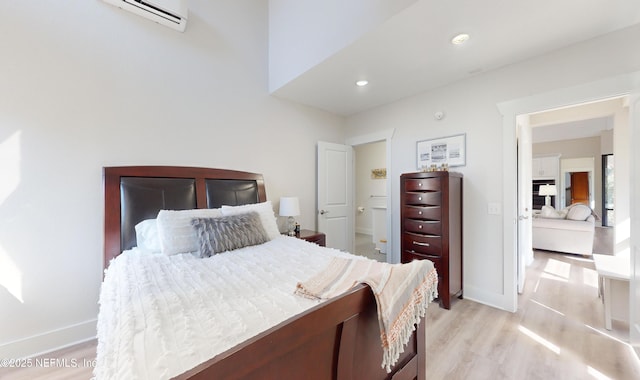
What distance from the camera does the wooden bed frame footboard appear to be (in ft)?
2.21

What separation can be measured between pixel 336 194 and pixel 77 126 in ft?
10.0

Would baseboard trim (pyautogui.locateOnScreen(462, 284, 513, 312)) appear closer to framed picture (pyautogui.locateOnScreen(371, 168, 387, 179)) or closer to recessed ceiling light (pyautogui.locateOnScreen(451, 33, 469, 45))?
recessed ceiling light (pyautogui.locateOnScreen(451, 33, 469, 45))

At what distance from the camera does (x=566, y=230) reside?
14.8 ft

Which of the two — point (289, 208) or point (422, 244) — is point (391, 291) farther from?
point (289, 208)

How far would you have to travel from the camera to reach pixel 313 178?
387 cm

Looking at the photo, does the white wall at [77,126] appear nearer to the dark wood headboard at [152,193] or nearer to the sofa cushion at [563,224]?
the dark wood headboard at [152,193]

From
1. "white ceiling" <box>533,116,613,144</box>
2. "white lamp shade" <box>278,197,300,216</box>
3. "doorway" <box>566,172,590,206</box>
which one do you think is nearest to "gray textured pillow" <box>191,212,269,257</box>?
"white lamp shade" <box>278,197,300,216</box>

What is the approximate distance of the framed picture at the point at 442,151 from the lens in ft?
9.64

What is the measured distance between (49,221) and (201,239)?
1250mm

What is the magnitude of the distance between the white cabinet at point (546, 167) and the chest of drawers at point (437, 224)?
748cm

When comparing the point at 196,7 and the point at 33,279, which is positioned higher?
the point at 196,7

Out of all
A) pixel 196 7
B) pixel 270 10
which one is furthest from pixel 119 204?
pixel 270 10

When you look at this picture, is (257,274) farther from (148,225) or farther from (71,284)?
(71,284)

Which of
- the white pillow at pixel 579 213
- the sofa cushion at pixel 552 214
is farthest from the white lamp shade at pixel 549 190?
the white pillow at pixel 579 213
